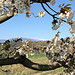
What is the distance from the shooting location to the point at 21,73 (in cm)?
654

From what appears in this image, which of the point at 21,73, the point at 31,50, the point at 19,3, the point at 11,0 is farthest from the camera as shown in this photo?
the point at 21,73

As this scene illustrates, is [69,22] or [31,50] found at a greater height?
[69,22]

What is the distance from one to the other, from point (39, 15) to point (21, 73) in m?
4.86

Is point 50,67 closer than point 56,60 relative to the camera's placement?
Yes

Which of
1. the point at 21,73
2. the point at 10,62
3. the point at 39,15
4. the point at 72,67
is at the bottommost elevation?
the point at 21,73

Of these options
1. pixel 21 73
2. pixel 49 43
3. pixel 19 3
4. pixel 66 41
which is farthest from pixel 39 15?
pixel 21 73

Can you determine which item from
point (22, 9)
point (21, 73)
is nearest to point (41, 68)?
point (22, 9)

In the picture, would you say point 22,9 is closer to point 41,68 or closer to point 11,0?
point 11,0

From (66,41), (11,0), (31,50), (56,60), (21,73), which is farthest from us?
(21,73)

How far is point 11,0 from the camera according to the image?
64.4 inches

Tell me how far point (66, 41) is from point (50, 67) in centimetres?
106

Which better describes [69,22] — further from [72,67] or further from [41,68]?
[72,67]

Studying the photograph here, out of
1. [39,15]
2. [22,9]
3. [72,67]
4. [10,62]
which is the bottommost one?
[72,67]

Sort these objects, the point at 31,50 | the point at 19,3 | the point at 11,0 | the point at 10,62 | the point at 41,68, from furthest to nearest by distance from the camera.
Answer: the point at 31,50
the point at 41,68
the point at 10,62
the point at 11,0
the point at 19,3
